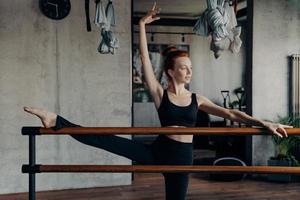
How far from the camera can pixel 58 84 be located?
15.7ft

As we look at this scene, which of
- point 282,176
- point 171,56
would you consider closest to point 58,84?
point 171,56

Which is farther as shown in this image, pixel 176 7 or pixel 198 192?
pixel 176 7

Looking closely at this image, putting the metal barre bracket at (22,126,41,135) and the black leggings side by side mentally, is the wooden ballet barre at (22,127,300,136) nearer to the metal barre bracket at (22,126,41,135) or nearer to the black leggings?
the metal barre bracket at (22,126,41,135)

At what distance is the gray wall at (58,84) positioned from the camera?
4.62 metres

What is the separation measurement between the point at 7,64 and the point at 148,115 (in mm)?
5564

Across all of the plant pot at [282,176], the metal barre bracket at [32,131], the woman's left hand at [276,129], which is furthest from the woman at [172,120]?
the plant pot at [282,176]

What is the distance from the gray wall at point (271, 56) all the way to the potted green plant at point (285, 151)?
0.14 metres

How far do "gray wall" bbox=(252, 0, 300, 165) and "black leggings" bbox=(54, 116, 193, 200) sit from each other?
3.53 meters

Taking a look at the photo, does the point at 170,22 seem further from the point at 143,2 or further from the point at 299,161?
the point at 299,161

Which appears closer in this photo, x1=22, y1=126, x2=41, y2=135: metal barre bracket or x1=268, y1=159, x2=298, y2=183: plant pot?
x1=22, y1=126, x2=41, y2=135: metal barre bracket

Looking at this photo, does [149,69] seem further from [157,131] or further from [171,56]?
[157,131]

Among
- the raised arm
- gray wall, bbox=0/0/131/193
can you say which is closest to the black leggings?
the raised arm

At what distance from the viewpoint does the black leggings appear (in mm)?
2181

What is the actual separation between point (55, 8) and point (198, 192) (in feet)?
9.49
